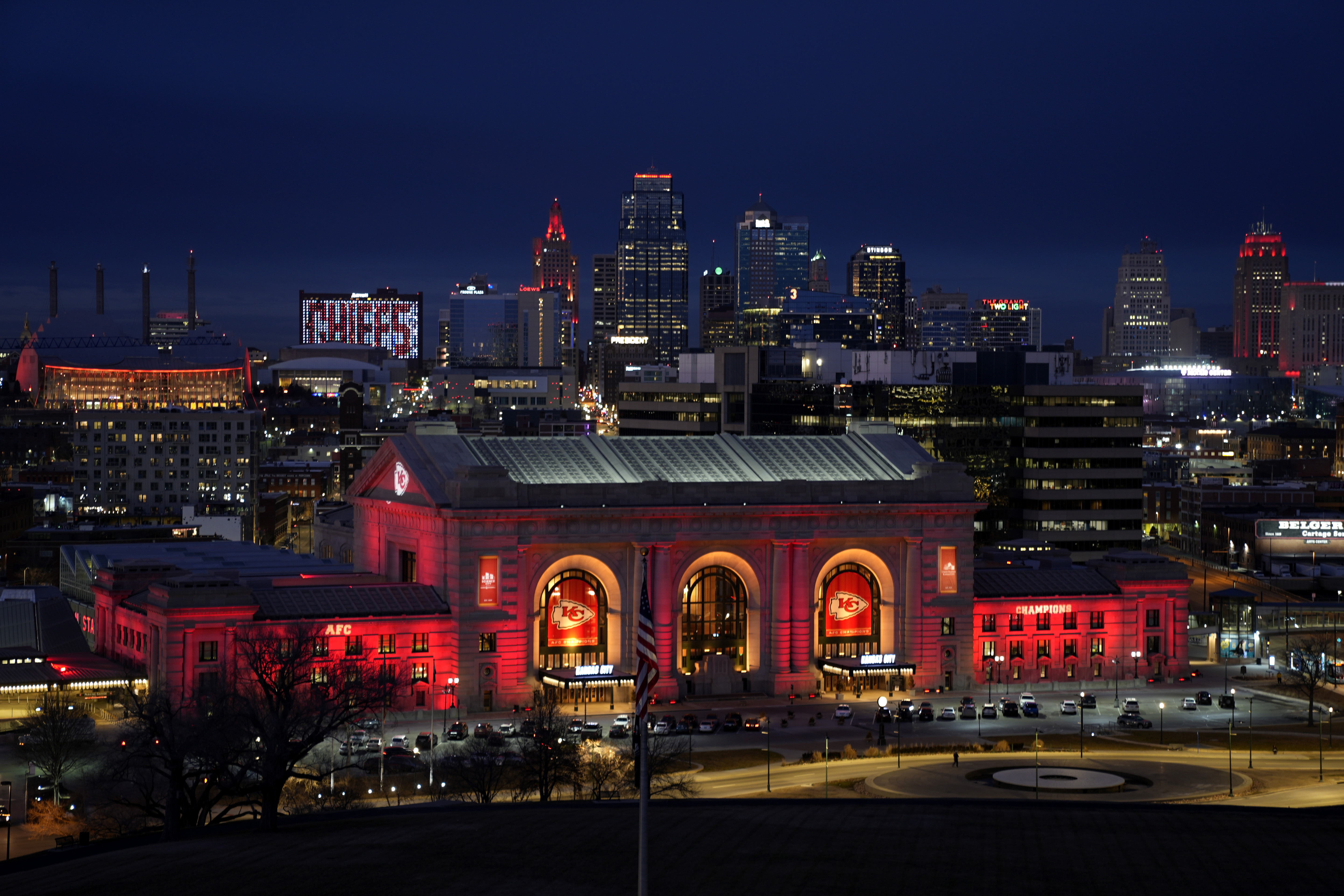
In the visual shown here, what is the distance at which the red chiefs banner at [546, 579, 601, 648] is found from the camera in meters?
139

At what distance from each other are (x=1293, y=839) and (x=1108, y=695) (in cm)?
7341

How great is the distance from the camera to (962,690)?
482 ft

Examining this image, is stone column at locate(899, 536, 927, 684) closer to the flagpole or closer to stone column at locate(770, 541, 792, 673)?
stone column at locate(770, 541, 792, 673)

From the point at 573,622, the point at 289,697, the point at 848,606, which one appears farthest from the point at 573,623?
the point at 289,697

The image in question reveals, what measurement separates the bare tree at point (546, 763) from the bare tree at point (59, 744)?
24.8m

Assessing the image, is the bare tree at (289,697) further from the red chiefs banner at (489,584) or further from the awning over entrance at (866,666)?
the awning over entrance at (866,666)

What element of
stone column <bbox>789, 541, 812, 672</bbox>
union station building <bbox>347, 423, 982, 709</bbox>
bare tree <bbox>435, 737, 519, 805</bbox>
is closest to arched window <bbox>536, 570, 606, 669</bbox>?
union station building <bbox>347, 423, 982, 709</bbox>

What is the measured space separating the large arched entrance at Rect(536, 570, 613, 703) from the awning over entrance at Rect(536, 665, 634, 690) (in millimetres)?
810

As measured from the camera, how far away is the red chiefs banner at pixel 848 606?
14612 centimetres

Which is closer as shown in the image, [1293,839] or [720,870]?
[720,870]

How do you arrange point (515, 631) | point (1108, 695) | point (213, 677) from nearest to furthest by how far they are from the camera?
1. point (213, 677)
2. point (515, 631)
3. point (1108, 695)

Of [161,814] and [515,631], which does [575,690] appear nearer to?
[515,631]

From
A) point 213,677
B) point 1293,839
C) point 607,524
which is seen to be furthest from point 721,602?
point 1293,839

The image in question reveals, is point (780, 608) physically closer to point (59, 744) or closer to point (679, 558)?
point (679, 558)
